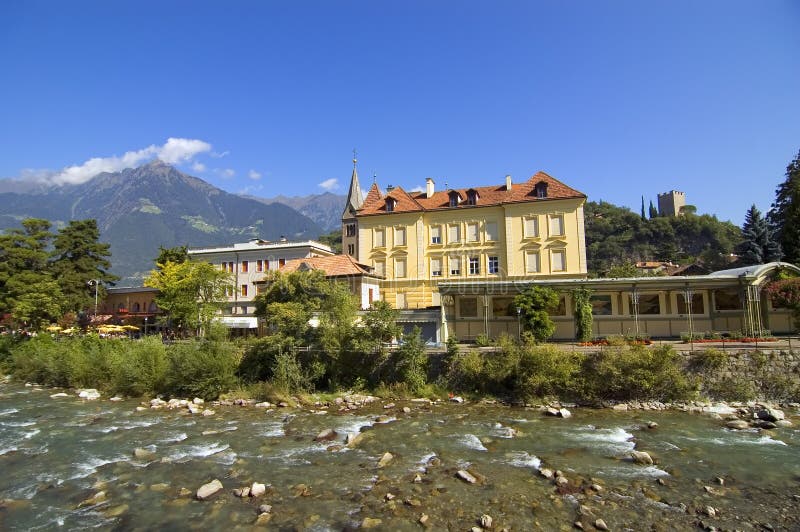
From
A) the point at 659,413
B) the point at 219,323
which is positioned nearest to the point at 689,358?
the point at 659,413

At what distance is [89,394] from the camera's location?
27.5 m

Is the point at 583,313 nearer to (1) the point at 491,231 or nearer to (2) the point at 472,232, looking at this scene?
(1) the point at 491,231

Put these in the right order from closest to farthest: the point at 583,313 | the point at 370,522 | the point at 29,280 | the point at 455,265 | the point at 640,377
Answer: the point at 370,522 → the point at 640,377 → the point at 583,313 → the point at 455,265 → the point at 29,280

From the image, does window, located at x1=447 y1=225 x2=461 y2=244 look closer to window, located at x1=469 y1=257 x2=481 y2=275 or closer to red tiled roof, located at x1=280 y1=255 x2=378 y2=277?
window, located at x1=469 y1=257 x2=481 y2=275

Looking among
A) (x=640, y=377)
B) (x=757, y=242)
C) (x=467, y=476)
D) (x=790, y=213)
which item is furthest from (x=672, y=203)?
(x=467, y=476)

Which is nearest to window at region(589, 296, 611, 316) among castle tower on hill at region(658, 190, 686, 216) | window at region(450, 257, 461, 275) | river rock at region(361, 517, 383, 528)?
window at region(450, 257, 461, 275)

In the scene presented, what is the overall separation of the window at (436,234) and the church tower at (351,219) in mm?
21004

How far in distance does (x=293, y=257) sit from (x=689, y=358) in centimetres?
3754

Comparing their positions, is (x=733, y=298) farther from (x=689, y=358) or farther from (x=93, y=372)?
(x=93, y=372)

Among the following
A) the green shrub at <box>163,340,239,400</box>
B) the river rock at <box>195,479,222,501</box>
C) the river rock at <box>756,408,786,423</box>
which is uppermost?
the green shrub at <box>163,340,239,400</box>

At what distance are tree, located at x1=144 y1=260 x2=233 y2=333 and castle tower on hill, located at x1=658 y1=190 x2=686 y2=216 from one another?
123543mm

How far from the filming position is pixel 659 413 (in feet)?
66.1

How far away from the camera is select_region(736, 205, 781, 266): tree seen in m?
47.5

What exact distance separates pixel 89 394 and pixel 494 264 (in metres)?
31.3
